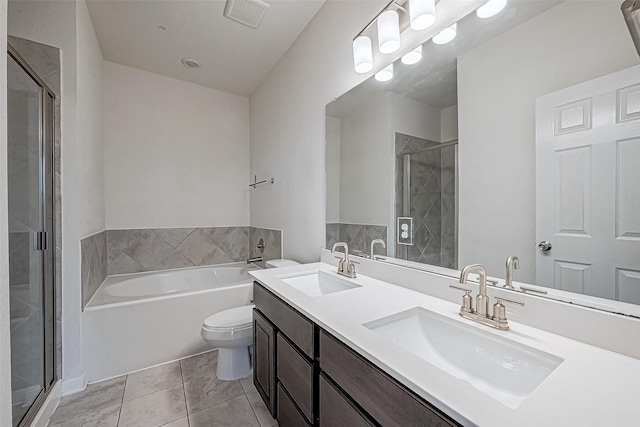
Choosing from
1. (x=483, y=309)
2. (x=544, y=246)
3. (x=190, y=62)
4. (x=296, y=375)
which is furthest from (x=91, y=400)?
(x=190, y=62)

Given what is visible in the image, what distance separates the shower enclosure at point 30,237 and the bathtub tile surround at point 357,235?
1737 mm

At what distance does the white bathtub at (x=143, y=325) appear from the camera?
1.92m

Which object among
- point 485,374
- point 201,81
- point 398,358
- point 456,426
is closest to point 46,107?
point 201,81

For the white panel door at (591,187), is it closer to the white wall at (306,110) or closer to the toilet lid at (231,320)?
the white wall at (306,110)

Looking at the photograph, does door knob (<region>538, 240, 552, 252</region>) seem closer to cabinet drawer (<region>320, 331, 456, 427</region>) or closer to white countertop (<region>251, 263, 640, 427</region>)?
white countertop (<region>251, 263, 640, 427</region>)

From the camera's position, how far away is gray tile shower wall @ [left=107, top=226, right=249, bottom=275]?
2.86 m

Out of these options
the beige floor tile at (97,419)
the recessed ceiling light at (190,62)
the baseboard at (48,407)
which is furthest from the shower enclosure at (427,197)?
the recessed ceiling light at (190,62)

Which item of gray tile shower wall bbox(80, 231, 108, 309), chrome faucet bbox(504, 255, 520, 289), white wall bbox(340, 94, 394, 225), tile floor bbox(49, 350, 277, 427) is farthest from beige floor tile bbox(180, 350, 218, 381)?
chrome faucet bbox(504, 255, 520, 289)

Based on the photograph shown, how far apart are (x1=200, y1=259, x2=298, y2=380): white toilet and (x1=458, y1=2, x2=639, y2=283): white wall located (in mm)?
1468

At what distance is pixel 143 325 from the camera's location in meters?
2.07

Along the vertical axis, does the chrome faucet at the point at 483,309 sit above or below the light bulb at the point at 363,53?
below

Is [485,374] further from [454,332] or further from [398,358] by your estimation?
[398,358]

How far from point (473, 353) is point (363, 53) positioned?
1.57 meters

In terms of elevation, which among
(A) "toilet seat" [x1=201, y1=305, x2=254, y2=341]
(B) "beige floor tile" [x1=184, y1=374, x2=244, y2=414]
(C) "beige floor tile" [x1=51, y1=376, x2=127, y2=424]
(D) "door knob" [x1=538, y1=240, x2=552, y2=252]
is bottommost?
(C) "beige floor tile" [x1=51, y1=376, x2=127, y2=424]
